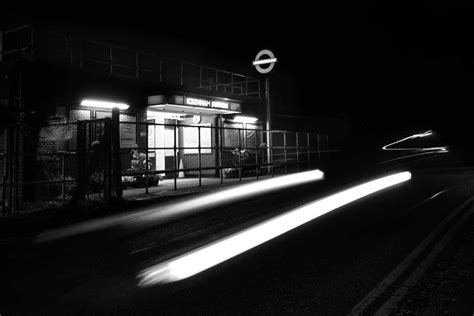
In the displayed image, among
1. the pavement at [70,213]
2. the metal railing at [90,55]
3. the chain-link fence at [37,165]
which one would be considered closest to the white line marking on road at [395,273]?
the pavement at [70,213]

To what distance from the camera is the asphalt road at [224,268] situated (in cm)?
471

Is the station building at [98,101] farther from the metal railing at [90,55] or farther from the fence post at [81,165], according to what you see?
the fence post at [81,165]

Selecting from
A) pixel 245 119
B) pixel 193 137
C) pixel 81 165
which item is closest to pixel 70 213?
pixel 81 165

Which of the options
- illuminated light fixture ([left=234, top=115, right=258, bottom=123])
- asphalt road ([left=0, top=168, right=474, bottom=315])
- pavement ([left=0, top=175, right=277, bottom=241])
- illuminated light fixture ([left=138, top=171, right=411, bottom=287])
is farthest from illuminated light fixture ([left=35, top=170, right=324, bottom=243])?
illuminated light fixture ([left=234, top=115, right=258, bottom=123])

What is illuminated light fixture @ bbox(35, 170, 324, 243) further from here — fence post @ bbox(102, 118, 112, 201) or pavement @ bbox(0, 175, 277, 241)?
fence post @ bbox(102, 118, 112, 201)

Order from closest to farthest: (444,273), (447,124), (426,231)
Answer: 1. (444,273)
2. (426,231)
3. (447,124)

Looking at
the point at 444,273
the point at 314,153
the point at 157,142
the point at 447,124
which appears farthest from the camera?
the point at 447,124

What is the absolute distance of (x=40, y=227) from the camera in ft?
29.2

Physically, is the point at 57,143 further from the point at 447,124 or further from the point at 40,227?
the point at 447,124

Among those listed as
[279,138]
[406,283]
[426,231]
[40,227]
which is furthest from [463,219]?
[279,138]

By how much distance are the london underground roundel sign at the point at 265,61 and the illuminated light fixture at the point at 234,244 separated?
11797 mm

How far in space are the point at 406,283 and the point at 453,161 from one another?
107 feet

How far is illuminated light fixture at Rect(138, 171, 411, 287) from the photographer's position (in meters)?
Answer: 5.91

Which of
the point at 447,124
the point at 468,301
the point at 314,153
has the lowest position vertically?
the point at 468,301
